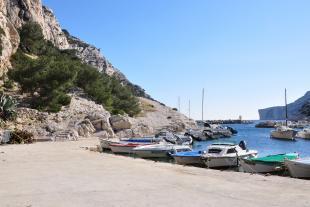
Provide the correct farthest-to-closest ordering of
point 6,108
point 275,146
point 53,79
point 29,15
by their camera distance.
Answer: point 29,15, point 275,146, point 53,79, point 6,108

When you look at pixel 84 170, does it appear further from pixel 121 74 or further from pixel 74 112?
pixel 121 74

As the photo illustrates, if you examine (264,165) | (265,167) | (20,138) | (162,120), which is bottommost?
(265,167)

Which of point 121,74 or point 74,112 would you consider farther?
point 121,74

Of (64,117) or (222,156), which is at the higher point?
(64,117)

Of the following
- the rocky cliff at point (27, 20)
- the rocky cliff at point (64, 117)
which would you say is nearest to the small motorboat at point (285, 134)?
the rocky cliff at point (64, 117)

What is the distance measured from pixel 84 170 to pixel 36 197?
7507mm

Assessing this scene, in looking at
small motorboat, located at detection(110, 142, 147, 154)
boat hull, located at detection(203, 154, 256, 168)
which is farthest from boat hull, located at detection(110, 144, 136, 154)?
boat hull, located at detection(203, 154, 256, 168)

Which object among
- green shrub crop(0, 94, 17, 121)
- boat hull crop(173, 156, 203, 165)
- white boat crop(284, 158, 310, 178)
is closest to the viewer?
white boat crop(284, 158, 310, 178)

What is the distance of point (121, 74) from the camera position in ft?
634

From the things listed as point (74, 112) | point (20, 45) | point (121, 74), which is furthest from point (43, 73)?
point (121, 74)

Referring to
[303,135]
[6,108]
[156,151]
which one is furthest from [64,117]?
[303,135]

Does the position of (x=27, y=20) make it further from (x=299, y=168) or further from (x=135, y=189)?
(x=135, y=189)

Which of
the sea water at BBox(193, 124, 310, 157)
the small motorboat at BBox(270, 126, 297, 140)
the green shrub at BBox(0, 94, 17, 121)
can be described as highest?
the green shrub at BBox(0, 94, 17, 121)

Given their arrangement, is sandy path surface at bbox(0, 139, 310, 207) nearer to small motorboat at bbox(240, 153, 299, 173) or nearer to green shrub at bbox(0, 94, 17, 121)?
small motorboat at bbox(240, 153, 299, 173)
